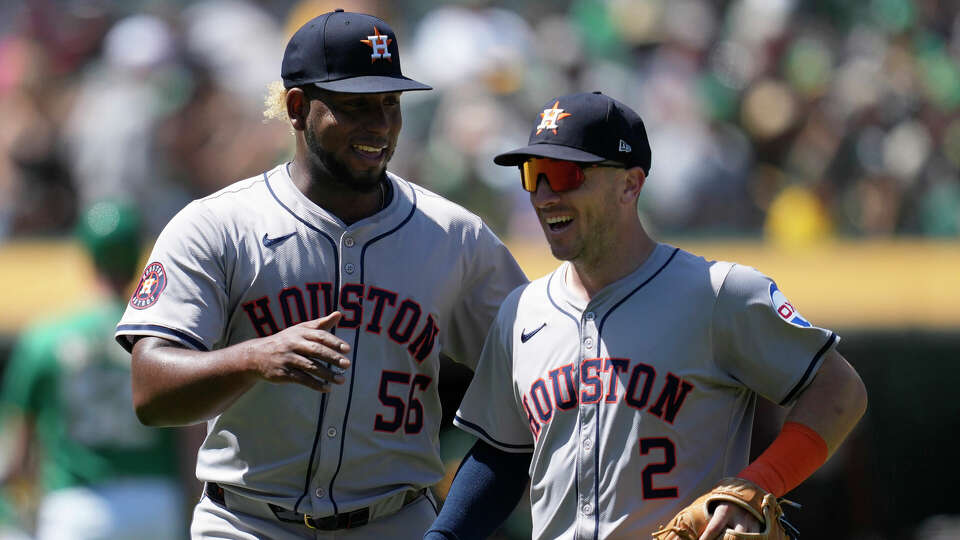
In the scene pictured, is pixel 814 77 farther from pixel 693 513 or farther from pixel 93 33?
pixel 693 513

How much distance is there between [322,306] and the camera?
3.31m

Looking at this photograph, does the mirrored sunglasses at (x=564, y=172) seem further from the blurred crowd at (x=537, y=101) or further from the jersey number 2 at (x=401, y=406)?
the blurred crowd at (x=537, y=101)

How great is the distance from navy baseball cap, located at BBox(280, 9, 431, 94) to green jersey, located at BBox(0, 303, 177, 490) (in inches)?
89.0

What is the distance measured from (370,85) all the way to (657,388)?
1000 mm

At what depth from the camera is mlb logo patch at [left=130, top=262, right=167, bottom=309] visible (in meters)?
3.21

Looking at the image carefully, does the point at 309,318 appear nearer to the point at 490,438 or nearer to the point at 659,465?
the point at 490,438

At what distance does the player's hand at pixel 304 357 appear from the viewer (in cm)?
279

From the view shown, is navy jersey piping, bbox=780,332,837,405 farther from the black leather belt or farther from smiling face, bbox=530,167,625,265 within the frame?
the black leather belt

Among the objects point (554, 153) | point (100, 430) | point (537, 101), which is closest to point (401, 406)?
point (554, 153)

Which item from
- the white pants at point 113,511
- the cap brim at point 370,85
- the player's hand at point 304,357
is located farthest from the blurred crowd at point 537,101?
the player's hand at point 304,357

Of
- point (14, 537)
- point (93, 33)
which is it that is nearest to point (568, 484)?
point (14, 537)

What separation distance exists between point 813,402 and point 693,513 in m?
0.36

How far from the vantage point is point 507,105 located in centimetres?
782

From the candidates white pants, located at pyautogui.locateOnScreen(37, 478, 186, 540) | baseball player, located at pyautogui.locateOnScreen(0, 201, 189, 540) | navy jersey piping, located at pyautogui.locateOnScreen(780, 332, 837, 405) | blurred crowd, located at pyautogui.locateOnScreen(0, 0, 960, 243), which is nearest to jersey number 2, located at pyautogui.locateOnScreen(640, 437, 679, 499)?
navy jersey piping, located at pyautogui.locateOnScreen(780, 332, 837, 405)
